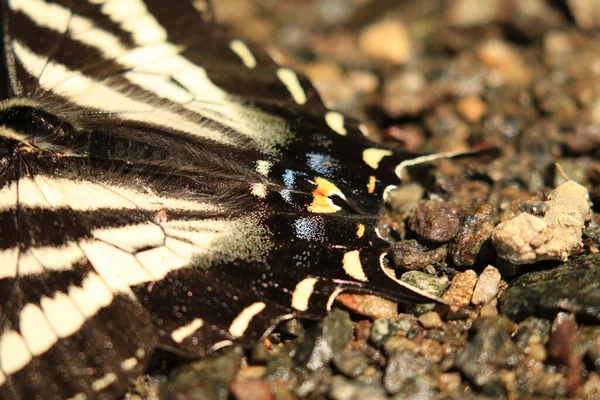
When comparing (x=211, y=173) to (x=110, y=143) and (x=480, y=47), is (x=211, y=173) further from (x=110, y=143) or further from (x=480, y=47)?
(x=480, y=47)

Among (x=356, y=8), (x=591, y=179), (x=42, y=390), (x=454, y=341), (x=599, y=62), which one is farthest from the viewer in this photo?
(x=356, y=8)

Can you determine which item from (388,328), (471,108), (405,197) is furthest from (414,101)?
(388,328)

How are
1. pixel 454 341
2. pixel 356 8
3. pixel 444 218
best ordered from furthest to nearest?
pixel 356 8 → pixel 444 218 → pixel 454 341

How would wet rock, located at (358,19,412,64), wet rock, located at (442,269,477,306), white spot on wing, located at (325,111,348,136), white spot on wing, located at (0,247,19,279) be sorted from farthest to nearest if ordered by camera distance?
wet rock, located at (358,19,412,64) < white spot on wing, located at (325,111,348,136) < wet rock, located at (442,269,477,306) < white spot on wing, located at (0,247,19,279)

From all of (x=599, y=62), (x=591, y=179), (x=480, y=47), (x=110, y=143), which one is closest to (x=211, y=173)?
(x=110, y=143)

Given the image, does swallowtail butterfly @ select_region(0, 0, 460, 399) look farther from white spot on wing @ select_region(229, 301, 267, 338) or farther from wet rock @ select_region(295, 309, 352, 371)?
wet rock @ select_region(295, 309, 352, 371)

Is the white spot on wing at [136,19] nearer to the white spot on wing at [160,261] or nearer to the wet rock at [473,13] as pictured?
the white spot on wing at [160,261]

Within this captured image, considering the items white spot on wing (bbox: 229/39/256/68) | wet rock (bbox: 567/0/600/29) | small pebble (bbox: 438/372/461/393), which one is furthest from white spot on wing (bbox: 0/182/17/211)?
wet rock (bbox: 567/0/600/29)

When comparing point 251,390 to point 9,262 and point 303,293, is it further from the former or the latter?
point 9,262
